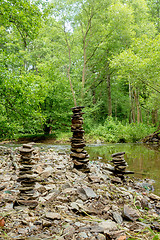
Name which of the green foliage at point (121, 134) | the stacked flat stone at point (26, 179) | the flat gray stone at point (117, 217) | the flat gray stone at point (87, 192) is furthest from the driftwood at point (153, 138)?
the stacked flat stone at point (26, 179)

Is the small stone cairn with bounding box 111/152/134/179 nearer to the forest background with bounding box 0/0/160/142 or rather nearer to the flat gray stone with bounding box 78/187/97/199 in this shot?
the flat gray stone with bounding box 78/187/97/199

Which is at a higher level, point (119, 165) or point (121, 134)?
point (121, 134)

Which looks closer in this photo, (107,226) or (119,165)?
(107,226)

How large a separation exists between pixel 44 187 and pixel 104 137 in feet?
45.8

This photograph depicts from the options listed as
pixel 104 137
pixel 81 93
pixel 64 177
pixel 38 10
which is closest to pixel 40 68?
pixel 81 93

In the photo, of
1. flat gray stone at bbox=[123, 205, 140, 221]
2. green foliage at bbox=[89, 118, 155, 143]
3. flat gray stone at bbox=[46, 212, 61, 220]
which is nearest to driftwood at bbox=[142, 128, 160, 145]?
green foliage at bbox=[89, 118, 155, 143]

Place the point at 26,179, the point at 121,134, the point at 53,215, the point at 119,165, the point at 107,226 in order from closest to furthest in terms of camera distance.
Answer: the point at 107,226
the point at 53,215
the point at 26,179
the point at 119,165
the point at 121,134

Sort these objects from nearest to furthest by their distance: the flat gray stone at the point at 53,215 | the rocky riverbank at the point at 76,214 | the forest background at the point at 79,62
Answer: the rocky riverbank at the point at 76,214
the flat gray stone at the point at 53,215
the forest background at the point at 79,62

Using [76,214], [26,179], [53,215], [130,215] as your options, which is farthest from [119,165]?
[53,215]

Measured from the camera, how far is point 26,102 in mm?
6578

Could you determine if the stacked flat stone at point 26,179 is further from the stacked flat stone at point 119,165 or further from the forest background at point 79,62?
the forest background at point 79,62

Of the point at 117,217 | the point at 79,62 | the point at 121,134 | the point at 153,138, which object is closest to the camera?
the point at 117,217

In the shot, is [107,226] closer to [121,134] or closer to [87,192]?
[87,192]

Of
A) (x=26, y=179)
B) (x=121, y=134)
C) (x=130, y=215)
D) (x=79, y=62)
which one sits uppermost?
(x=79, y=62)
